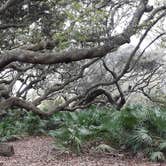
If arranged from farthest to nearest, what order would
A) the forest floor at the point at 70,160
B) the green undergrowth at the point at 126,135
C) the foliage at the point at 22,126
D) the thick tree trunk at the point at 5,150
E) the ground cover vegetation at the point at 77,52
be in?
the foliage at the point at 22,126 → the thick tree trunk at the point at 5,150 → the green undergrowth at the point at 126,135 → the forest floor at the point at 70,160 → the ground cover vegetation at the point at 77,52

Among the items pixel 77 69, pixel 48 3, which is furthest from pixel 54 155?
pixel 77 69

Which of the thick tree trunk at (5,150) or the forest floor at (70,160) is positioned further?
the thick tree trunk at (5,150)

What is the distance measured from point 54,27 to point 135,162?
573cm

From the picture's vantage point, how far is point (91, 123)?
39.5 feet

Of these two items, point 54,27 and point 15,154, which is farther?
point 54,27

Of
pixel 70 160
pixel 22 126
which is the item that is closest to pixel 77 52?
pixel 70 160

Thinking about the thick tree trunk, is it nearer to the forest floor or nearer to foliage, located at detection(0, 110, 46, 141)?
the forest floor

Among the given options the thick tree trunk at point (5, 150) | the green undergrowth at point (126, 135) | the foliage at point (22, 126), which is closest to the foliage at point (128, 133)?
the green undergrowth at point (126, 135)

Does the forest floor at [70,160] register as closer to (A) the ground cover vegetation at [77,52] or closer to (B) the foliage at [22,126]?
(A) the ground cover vegetation at [77,52]

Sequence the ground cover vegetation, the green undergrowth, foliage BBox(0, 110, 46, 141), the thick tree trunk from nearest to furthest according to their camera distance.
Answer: the ground cover vegetation
the green undergrowth
the thick tree trunk
foliage BBox(0, 110, 46, 141)

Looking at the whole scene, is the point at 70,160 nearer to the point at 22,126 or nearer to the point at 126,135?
the point at 126,135

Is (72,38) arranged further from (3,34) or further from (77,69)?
(77,69)

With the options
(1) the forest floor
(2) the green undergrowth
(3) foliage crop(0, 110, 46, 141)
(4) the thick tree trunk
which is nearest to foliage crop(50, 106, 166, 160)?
(2) the green undergrowth

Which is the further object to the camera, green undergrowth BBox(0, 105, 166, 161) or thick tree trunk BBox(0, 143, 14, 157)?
thick tree trunk BBox(0, 143, 14, 157)
